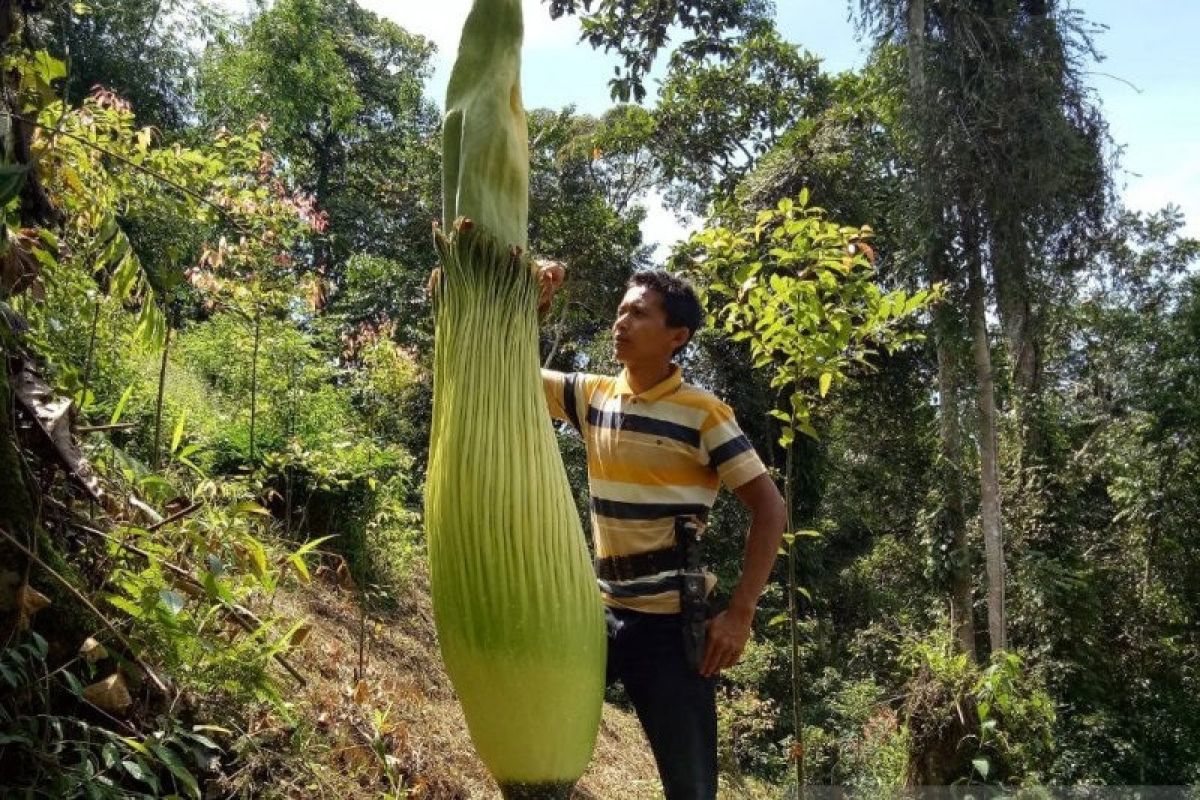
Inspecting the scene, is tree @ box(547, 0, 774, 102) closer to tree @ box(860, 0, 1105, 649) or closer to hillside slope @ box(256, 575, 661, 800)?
hillside slope @ box(256, 575, 661, 800)

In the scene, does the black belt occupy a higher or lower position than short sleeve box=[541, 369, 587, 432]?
lower

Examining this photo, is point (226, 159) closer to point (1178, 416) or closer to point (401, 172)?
point (1178, 416)

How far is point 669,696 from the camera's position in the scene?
→ 69.0 inches

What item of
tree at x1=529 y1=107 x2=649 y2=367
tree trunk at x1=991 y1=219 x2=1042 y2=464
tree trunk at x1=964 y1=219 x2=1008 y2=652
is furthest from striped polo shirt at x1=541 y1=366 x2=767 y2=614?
tree at x1=529 y1=107 x2=649 y2=367

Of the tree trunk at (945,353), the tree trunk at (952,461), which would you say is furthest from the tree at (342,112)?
the tree trunk at (952,461)

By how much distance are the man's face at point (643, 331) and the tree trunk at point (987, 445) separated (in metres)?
9.75

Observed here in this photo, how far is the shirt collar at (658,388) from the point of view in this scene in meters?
1.95

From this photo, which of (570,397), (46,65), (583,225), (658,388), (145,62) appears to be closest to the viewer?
(658,388)

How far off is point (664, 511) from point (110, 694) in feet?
3.78

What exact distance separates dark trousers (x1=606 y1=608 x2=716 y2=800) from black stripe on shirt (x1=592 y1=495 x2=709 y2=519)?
18 centimetres

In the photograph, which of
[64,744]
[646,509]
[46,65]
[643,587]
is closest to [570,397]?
[646,509]

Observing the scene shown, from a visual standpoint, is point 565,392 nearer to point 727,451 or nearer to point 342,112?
point 727,451

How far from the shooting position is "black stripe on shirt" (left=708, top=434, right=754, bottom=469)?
188 centimetres

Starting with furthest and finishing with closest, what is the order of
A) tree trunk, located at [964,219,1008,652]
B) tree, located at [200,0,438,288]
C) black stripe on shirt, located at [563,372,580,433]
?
tree, located at [200,0,438,288], tree trunk, located at [964,219,1008,652], black stripe on shirt, located at [563,372,580,433]
